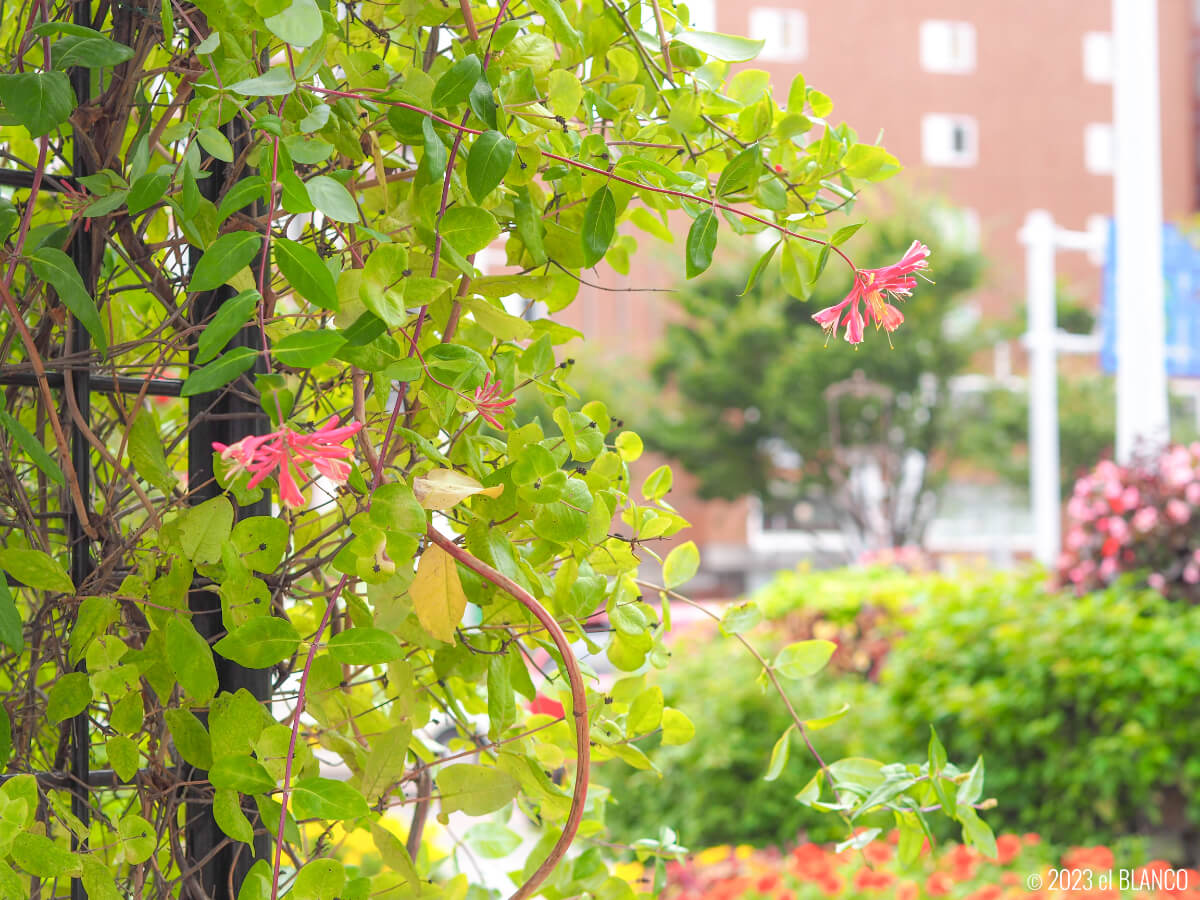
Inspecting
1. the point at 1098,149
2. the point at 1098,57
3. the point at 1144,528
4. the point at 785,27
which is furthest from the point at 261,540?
the point at 1098,57

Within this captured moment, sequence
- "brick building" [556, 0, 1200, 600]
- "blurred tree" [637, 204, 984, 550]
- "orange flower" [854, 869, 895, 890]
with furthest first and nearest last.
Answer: "brick building" [556, 0, 1200, 600], "blurred tree" [637, 204, 984, 550], "orange flower" [854, 869, 895, 890]

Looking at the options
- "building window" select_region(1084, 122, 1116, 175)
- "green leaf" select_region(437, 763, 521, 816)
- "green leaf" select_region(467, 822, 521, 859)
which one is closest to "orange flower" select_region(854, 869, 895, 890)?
"green leaf" select_region(467, 822, 521, 859)

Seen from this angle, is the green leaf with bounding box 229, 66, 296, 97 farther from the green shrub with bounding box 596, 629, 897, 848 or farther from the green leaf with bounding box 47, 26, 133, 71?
the green shrub with bounding box 596, 629, 897, 848

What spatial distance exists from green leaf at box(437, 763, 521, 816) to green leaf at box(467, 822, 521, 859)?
24 centimetres

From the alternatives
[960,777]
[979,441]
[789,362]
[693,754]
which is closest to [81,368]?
[960,777]

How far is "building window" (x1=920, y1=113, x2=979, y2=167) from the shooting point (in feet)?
70.1

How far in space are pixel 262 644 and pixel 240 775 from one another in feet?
0.23

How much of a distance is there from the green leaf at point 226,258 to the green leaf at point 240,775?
0.25 m

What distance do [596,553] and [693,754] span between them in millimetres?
3394

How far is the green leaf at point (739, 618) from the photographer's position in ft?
2.85

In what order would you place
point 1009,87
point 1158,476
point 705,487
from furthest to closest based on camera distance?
point 1009,87 → point 705,487 → point 1158,476

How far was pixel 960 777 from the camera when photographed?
895 mm

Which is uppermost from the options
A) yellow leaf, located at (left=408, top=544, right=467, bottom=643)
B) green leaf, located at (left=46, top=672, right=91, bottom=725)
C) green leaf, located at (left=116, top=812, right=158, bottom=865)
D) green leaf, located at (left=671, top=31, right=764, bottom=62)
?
green leaf, located at (left=671, top=31, right=764, bottom=62)

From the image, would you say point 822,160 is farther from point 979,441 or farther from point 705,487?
point 979,441
